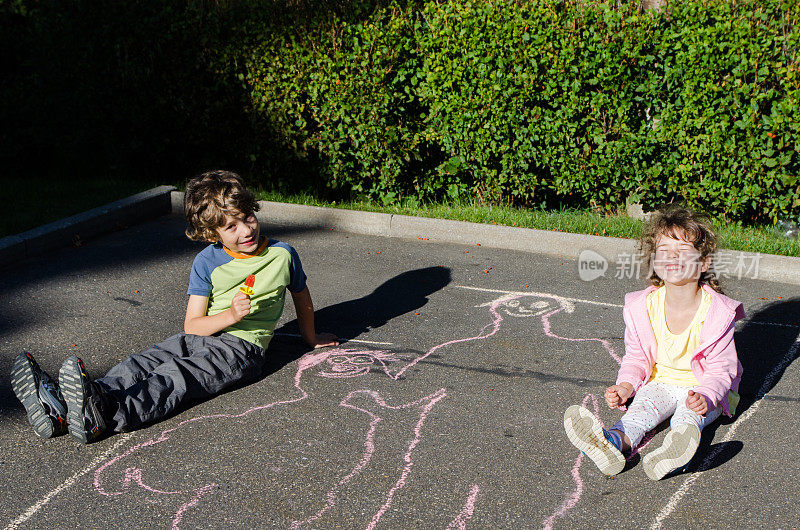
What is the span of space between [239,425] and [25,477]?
0.90 meters

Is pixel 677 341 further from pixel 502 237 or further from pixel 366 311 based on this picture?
pixel 502 237

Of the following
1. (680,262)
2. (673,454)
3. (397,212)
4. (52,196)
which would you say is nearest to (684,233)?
(680,262)

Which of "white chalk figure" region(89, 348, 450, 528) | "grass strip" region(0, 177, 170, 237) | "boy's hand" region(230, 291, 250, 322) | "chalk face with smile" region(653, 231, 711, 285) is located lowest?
"white chalk figure" region(89, 348, 450, 528)

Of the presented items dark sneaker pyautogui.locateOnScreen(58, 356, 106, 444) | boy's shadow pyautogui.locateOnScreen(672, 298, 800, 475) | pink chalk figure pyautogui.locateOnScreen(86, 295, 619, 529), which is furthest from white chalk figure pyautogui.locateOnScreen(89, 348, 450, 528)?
boy's shadow pyautogui.locateOnScreen(672, 298, 800, 475)

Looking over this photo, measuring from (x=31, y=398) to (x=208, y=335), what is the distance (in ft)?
2.78

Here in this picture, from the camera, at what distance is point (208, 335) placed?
3.83m

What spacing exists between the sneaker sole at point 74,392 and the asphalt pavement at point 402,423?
0.32 ft

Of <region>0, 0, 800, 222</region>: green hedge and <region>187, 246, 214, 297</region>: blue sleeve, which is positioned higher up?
<region>0, 0, 800, 222</region>: green hedge

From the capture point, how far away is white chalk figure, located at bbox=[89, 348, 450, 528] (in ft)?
9.51

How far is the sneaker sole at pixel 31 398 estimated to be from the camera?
3.33 metres

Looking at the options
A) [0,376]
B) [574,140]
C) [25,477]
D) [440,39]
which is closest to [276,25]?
[440,39]

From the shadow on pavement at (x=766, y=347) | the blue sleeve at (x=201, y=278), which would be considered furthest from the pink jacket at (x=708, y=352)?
the blue sleeve at (x=201, y=278)

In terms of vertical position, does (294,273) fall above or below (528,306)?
above

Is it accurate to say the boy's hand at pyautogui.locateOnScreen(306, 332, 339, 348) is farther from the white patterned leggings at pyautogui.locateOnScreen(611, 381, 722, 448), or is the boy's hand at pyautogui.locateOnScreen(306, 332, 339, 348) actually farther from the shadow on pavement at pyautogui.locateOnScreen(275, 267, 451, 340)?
the white patterned leggings at pyautogui.locateOnScreen(611, 381, 722, 448)
